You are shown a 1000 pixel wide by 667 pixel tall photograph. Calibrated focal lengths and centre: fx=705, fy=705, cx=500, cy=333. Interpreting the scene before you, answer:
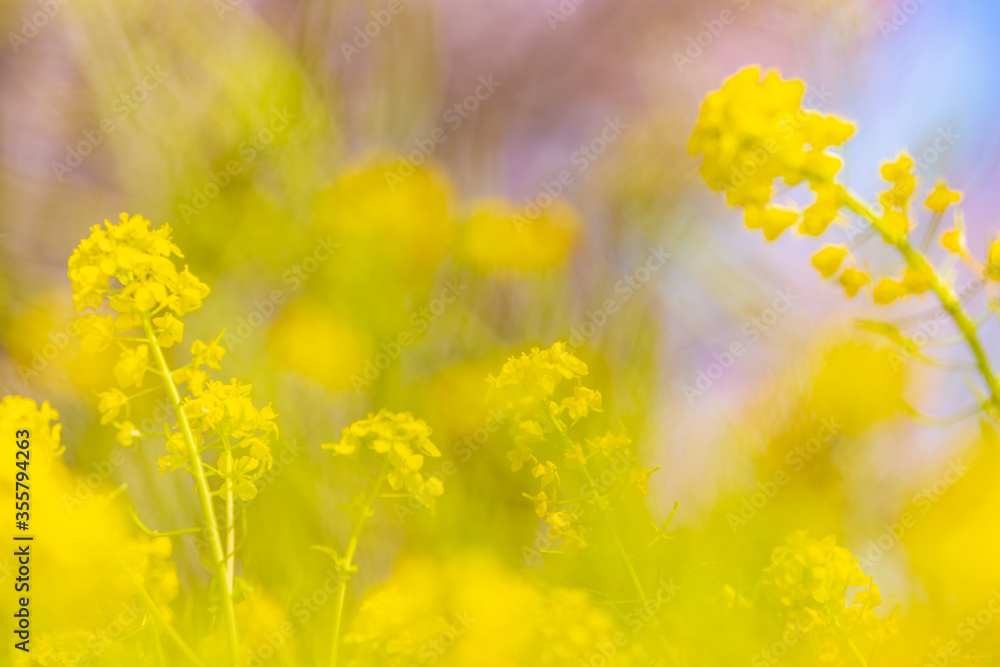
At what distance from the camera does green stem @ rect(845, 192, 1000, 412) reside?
20 centimetres

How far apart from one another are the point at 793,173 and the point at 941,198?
0.15 feet

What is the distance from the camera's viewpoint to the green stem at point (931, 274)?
198 millimetres

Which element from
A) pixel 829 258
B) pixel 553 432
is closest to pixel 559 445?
pixel 553 432

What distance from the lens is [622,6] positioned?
35cm

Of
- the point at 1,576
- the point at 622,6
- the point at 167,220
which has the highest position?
the point at 622,6

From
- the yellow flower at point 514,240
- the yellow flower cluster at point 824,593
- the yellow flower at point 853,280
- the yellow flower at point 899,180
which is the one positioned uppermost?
the yellow flower at point 514,240

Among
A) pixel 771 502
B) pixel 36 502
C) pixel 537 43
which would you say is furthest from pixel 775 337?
pixel 36 502

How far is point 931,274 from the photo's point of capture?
20 centimetres

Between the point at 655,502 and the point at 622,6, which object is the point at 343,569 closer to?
the point at 655,502

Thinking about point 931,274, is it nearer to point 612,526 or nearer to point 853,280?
point 853,280

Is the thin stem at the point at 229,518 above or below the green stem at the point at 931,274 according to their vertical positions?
below

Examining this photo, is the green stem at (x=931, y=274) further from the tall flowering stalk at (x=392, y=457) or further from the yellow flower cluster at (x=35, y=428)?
the yellow flower cluster at (x=35, y=428)

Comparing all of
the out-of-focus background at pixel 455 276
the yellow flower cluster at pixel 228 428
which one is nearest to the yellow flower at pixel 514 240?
the out-of-focus background at pixel 455 276

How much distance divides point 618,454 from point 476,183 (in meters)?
0.13
